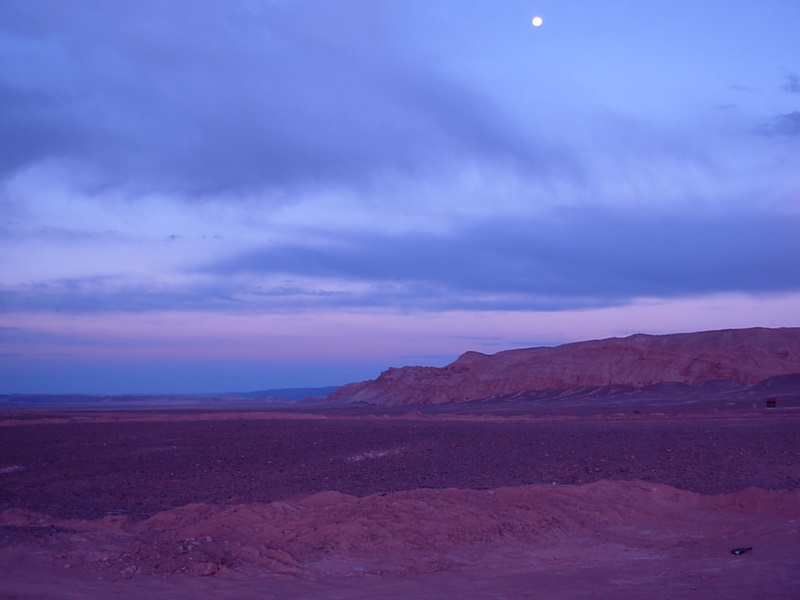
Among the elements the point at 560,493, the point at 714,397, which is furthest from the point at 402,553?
the point at 714,397

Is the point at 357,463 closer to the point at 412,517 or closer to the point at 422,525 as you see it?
the point at 412,517

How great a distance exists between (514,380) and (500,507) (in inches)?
3022

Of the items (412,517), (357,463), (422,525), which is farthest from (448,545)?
(357,463)

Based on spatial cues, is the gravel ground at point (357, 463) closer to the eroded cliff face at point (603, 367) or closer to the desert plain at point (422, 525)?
the desert plain at point (422, 525)

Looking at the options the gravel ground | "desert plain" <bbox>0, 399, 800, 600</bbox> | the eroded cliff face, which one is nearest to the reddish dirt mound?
"desert plain" <bbox>0, 399, 800, 600</bbox>

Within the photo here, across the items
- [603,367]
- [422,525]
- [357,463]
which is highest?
[603,367]

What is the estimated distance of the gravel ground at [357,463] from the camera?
16766 mm

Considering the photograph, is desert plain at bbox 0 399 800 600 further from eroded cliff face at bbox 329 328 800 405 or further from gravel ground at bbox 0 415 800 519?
eroded cliff face at bbox 329 328 800 405

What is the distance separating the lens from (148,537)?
1179 cm

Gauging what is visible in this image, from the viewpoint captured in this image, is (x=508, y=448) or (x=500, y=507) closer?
(x=500, y=507)

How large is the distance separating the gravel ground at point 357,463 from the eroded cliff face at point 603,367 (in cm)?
5129

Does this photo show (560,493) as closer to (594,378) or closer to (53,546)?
(53,546)

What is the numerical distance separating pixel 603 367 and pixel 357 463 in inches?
2658

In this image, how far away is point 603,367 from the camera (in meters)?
84.1
